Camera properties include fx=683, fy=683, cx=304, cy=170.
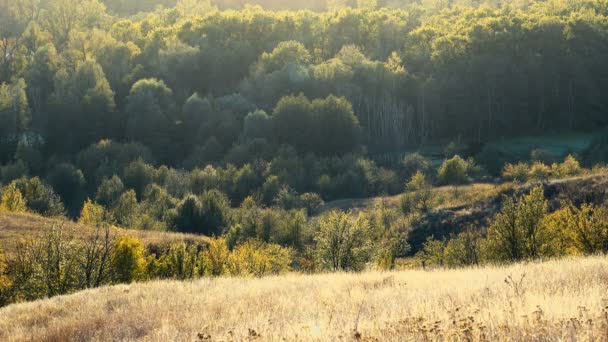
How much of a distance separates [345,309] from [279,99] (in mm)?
106930

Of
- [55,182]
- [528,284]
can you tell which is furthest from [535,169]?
[528,284]

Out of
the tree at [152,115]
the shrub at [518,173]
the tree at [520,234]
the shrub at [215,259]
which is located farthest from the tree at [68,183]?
the tree at [520,234]

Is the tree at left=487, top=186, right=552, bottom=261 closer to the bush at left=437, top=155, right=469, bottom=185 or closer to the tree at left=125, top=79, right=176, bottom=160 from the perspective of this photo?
the bush at left=437, top=155, right=469, bottom=185

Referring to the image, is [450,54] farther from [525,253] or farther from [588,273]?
[588,273]

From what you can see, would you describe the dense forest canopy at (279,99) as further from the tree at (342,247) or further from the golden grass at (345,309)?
the golden grass at (345,309)

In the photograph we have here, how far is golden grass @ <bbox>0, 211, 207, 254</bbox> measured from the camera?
142 feet

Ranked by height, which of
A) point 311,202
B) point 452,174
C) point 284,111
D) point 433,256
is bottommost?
point 433,256

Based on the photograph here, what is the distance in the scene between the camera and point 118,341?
51.5ft

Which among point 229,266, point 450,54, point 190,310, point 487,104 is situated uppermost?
point 450,54

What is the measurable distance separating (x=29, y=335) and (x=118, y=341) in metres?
3.78

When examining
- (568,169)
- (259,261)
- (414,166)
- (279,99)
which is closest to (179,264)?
(259,261)

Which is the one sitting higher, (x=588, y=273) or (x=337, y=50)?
(x=337, y=50)

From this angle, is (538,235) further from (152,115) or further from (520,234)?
(152,115)

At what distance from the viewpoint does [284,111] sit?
111 m
